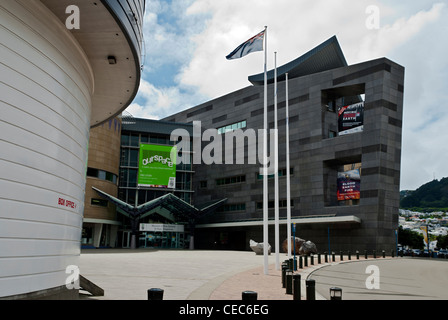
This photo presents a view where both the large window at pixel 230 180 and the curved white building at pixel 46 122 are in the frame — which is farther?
the large window at pixel 230 180

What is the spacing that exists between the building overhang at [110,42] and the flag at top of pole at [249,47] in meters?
8.09

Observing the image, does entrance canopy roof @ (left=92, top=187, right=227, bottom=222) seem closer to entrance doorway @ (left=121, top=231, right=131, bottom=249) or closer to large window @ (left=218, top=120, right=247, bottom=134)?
entrance doorway @ (left=121, top=231, right=131, bottom=249)

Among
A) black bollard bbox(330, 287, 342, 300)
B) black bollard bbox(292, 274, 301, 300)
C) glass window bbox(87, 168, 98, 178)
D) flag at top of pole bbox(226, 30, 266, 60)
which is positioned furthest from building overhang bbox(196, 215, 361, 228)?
black bollard bbox(330, 287, 342, 300)

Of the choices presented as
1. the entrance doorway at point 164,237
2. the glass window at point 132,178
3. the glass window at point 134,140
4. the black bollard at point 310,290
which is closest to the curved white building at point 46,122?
the black bollard at point 310,290

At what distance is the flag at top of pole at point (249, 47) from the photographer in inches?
761

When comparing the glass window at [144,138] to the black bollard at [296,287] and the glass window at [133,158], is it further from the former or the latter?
the black bollard at [296,287]

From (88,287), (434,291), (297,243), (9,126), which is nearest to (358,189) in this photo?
(297,243)

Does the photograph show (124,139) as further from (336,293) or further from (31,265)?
(336,293)

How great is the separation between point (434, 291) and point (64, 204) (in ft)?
39.4

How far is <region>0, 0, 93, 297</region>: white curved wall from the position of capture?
6940 mm

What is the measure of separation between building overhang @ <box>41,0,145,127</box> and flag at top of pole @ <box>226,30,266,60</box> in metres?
8.09

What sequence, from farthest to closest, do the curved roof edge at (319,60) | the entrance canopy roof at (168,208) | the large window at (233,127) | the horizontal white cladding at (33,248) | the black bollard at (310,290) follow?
1. the large window at (233,127)
2. the curved roof edge at (319,60)
3. the entrance canopy roof at (168,208)
4. the black bollard at (310,290)
5. the horizontal white cladding at (33,248)

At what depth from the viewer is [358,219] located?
41844 millimetres
